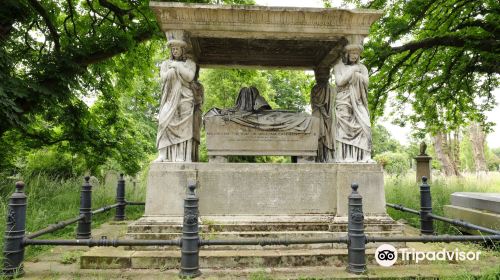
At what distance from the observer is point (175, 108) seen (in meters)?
5.55

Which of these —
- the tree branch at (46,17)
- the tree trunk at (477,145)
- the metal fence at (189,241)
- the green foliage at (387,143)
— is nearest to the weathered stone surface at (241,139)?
the metal fence at (189,241)

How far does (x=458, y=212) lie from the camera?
23.9ft

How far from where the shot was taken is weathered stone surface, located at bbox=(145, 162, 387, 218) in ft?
17.8

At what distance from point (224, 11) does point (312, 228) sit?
355cm

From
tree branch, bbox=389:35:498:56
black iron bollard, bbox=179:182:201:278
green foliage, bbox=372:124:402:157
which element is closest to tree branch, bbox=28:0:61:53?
black iron bollard, bbox=179:182:201:278

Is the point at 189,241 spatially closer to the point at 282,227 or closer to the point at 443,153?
the point at 282,227

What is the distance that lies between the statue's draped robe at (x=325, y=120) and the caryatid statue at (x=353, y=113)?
1.02 m

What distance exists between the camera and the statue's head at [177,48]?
552cm

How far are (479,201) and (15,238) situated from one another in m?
7.64

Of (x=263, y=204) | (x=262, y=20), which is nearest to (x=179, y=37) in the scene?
(x=262, y=20)

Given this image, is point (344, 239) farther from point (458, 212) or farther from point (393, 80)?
point (393, 80)

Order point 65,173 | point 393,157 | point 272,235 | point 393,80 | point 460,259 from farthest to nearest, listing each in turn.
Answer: point 393,157
point 65,173
point 393,80
point 272,235
point 460,259

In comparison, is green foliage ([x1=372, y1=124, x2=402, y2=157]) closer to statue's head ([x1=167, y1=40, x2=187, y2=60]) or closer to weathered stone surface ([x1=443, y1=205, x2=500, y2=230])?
weathered stone surface ([x1=443, y1=205, x2=500, y2=230])

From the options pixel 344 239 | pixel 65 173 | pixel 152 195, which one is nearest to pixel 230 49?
pixel 152 195
